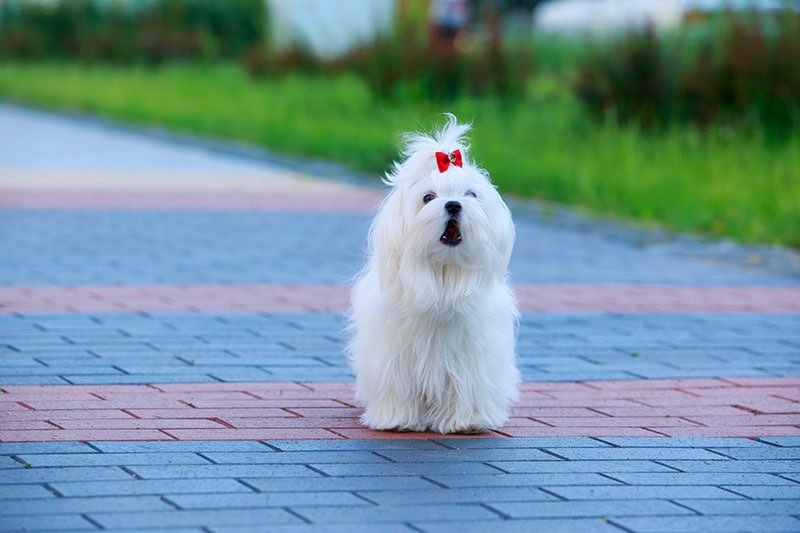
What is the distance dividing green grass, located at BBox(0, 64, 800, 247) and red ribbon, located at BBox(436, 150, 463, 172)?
1861 mm

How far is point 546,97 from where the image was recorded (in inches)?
813

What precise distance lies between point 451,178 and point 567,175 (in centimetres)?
933

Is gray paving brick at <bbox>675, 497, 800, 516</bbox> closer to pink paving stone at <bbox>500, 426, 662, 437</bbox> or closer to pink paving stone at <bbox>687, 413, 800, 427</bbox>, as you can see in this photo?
pink paving stone at <bbox>500, 426, 662, 437</bbox>

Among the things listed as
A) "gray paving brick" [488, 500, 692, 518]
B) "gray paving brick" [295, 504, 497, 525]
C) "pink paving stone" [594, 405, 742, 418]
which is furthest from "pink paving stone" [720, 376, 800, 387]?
"gray paving brick" [295, 504, 497, 525]

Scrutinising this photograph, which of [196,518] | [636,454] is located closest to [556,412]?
[636,454]

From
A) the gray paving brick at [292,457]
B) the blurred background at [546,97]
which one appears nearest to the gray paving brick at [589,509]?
the gray paving brick at [292,457]

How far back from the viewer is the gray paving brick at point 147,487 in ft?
15.0

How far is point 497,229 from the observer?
5.15 meters

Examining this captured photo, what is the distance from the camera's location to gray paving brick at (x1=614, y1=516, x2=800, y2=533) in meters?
4.37

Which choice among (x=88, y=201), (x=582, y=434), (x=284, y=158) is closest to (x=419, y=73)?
(x=284, y=158)

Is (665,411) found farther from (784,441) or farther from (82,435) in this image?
(82,435)

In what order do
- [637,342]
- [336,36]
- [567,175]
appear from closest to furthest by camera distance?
[637,342], [567,175], [336,36]

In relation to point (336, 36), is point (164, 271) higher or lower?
lower

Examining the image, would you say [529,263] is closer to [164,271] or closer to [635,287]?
[635,287]
